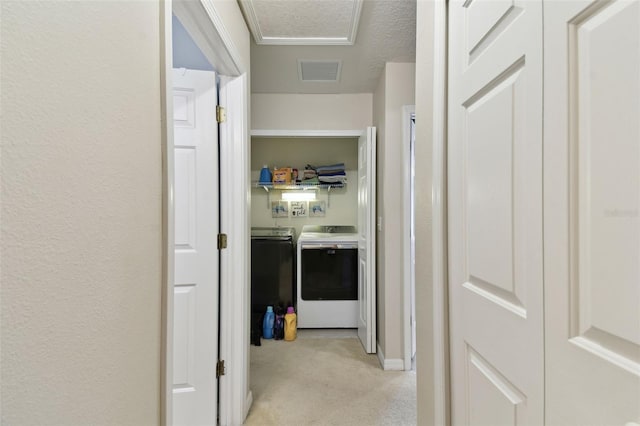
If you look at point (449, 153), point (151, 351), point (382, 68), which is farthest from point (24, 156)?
point (382, 68)

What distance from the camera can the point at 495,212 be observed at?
2.74 feet

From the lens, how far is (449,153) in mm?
1080

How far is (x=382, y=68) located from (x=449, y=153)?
1.79m

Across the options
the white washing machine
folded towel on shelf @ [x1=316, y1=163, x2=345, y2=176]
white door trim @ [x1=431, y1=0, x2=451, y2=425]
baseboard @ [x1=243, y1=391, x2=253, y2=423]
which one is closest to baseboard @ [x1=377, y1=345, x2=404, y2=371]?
the white washing machine

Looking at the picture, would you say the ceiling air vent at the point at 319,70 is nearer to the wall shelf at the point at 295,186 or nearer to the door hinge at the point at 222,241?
the wall shelf at the point at 295,186

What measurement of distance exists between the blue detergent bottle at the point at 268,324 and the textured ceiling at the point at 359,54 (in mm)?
2122

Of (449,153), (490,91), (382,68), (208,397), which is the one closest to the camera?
(490,91)

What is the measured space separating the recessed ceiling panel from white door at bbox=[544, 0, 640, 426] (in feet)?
4.82

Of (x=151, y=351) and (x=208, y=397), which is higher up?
(x=151, y=351)

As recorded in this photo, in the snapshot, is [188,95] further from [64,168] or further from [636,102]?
[636,102]

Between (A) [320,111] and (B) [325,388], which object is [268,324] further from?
(A) [320,111]

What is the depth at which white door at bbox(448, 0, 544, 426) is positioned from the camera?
69cm

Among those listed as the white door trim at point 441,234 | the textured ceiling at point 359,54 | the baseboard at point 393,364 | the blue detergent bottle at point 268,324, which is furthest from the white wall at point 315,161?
the white door trim at point 441,234

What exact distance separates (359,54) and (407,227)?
1.34 metres
